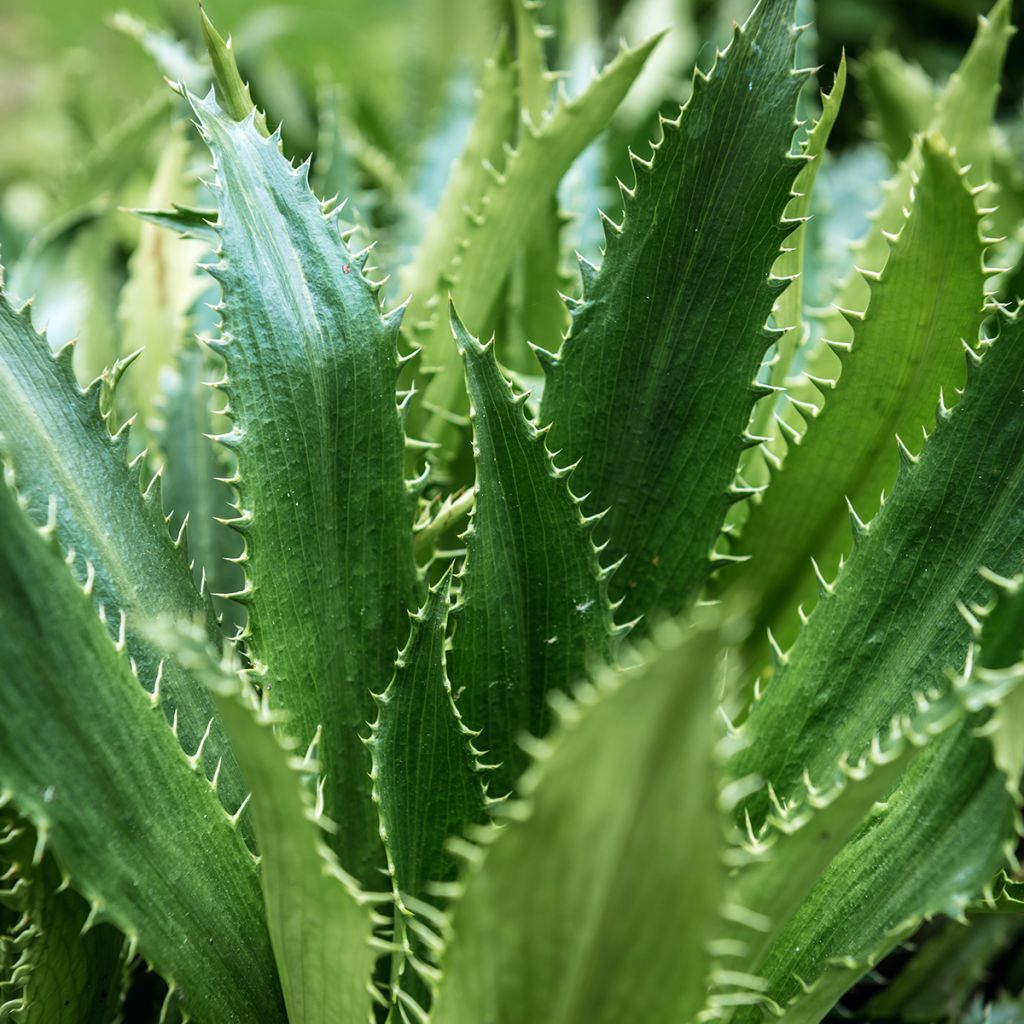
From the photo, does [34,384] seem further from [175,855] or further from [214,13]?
[214,13]

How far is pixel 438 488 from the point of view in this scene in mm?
767

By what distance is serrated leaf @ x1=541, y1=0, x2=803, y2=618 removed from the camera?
554 millimetres

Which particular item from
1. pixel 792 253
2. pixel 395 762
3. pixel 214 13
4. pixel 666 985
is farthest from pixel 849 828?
pixel 214 13

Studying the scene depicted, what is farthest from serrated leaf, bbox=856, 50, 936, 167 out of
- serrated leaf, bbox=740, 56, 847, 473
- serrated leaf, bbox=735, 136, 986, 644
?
serrated leaf, bbox=735, 136, 986, 644

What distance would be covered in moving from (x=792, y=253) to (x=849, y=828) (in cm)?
34

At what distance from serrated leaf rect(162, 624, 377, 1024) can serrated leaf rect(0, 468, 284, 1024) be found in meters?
0.04

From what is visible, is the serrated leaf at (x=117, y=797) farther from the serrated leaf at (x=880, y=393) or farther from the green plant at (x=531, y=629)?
the serrated leaf at (x=880, y=393)

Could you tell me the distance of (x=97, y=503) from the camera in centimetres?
53

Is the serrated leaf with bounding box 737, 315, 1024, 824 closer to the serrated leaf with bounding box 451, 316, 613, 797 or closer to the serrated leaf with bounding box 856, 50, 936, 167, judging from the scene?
the serrated leaf with bounding box 451, 316, 613, 797

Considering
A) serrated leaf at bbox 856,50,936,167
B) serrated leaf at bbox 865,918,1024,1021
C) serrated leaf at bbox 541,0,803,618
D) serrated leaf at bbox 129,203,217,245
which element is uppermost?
serrated leaf at bbox 856,50,936,167

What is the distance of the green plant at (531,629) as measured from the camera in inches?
15.5

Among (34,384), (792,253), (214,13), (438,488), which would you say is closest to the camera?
(34,384)

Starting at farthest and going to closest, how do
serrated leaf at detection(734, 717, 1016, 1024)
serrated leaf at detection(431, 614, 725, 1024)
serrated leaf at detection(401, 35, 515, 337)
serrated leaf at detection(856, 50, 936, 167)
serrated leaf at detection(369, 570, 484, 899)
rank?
serrated leaf at detection(856, 50, 936, 167)
serrated leaf at detection(401, 35, 515, 337)
serrated leaf at detection(369, 570, 484, 899)
serrated leaf at detection(734, 717, 1016, 1024)
serrated leaf at detection(431, 614, 725, 1024)

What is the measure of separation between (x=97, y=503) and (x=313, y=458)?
0.34ft
